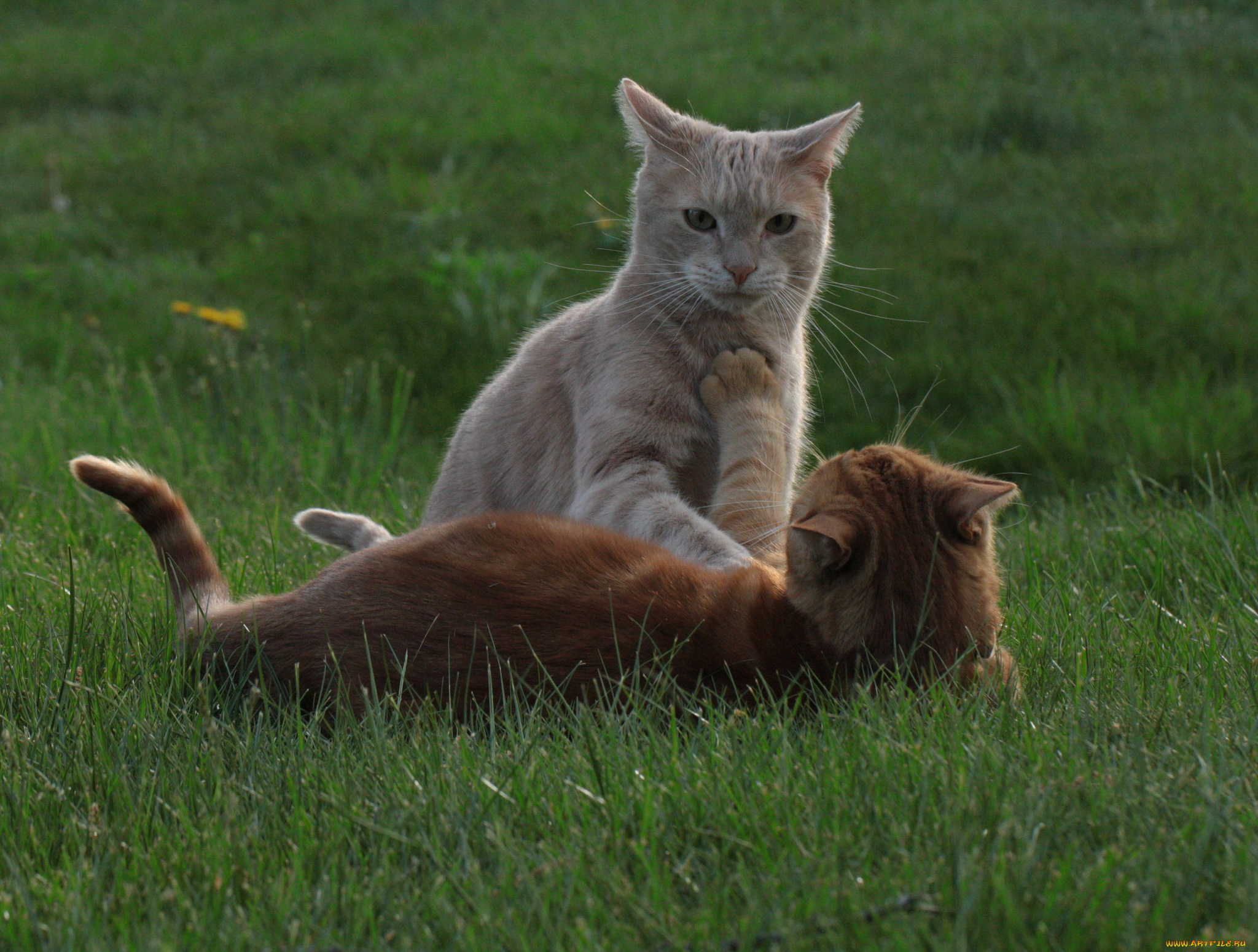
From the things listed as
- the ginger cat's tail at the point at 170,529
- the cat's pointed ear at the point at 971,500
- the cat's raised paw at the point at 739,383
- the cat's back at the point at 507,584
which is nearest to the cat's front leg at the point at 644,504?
the cat's raised paw at the point at 739,383

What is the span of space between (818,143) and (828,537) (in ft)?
6.04

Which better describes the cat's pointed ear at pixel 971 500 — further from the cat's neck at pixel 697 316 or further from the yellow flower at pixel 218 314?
the yellow flower at pixel 218 314

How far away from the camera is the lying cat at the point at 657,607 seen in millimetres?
2080

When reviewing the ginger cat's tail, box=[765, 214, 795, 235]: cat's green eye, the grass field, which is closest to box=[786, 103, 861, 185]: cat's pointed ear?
box=[765, 214, 795, 235]: cat's green eye

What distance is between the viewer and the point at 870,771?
174 centimetres

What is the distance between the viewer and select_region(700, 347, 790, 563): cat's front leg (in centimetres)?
288

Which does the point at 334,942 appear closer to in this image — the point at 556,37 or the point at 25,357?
the point at 25,357

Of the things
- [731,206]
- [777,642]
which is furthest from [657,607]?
[731,206]

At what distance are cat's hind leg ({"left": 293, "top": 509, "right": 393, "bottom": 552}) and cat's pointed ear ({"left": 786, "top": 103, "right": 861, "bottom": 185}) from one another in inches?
63.9

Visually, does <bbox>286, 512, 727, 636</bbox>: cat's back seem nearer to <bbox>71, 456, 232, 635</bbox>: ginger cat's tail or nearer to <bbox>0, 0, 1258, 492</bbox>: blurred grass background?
<bbox>71, 456, 232, 635</bbox>: ginger cat's tail

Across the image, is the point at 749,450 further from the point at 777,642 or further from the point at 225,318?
the point at 225,318

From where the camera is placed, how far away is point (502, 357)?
5.85 metres

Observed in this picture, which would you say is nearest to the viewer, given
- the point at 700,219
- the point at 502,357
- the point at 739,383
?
the point at 739,383

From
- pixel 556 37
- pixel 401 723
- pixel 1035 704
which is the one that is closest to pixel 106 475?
pixel 401 723
